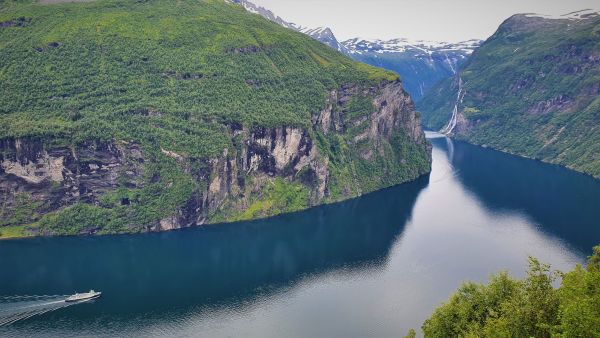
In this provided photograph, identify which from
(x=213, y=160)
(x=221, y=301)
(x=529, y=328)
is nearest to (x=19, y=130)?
(x=213, y=160)

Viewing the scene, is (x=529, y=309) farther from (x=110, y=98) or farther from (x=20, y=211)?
(x=110, y=98)

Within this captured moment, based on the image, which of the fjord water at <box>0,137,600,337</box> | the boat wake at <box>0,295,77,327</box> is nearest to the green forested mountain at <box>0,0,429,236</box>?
the fjord water at <box>0,137,600,337</box>

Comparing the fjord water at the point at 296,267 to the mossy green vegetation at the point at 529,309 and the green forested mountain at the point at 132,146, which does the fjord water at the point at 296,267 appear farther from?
the mossy green vegetation at the point at 529,309

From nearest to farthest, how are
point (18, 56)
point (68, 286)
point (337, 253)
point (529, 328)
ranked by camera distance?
point (529, 328)
point (68, 286)
point (337, 253)
point (18, 56)

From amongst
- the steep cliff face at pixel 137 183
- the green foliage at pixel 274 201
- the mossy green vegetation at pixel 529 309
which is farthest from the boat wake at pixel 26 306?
the mossy green vegetation at pixel 529 309

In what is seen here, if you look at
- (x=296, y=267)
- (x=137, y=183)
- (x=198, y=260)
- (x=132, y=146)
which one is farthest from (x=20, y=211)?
(x=296, y=267)

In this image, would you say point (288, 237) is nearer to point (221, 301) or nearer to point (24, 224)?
point (221, 301)

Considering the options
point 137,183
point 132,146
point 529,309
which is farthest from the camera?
point 132,146
